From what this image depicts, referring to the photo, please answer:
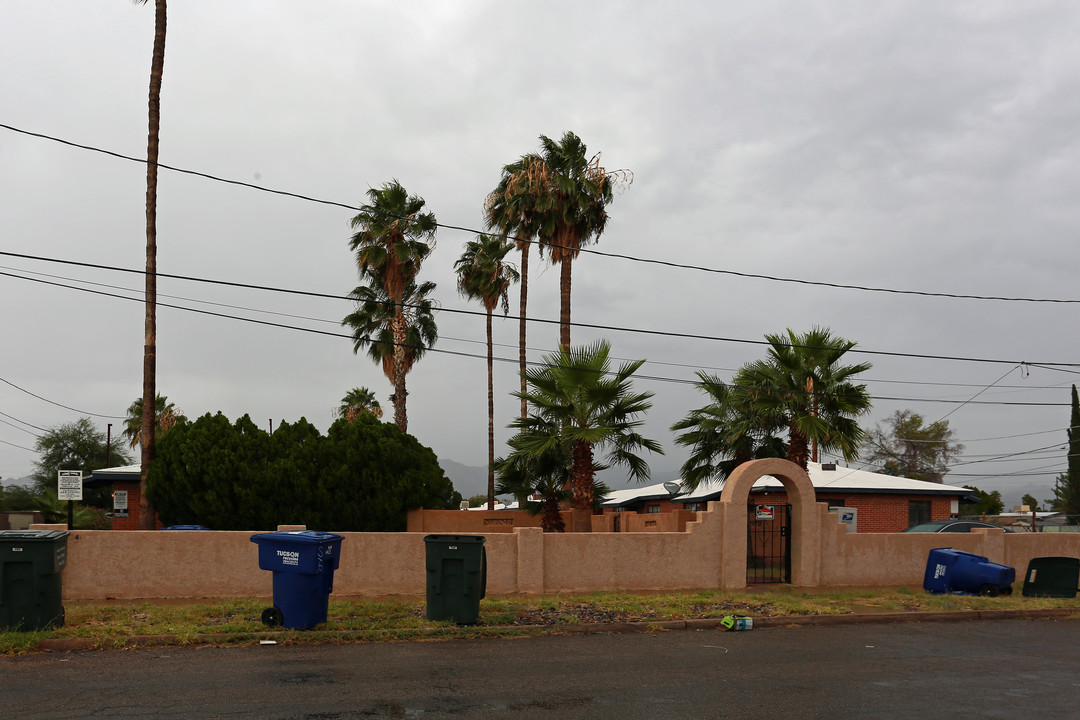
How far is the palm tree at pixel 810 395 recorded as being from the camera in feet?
74.3

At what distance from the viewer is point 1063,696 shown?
9211 millimetres

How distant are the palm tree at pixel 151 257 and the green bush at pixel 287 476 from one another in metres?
1.21

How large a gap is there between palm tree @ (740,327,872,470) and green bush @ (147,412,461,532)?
10.0 m

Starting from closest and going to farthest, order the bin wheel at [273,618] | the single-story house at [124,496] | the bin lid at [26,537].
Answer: the bin lid at [26,537], the bin wheel at [273,618], the single-story house at [124,496]

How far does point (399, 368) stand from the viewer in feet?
121

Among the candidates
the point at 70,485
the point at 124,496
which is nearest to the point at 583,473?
the point at 70,485

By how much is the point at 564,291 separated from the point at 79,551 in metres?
16.3

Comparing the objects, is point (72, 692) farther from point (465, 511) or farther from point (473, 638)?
point (465, 511)

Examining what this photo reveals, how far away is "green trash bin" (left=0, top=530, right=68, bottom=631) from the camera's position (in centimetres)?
→ 1162

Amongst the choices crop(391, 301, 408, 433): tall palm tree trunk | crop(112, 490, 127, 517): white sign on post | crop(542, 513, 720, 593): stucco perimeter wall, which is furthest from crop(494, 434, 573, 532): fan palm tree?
crop(112, 490, 127, 517): white sign on post

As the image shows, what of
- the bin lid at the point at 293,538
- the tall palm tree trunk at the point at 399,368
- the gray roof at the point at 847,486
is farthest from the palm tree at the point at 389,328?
the bin lid at the point at 293,538

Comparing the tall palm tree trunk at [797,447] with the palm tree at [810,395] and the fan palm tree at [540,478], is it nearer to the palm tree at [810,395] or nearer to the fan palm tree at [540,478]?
the palm tree at [810,395]

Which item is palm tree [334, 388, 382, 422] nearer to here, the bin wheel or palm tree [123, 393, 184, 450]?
palm tree [123, 393, 184, 450]

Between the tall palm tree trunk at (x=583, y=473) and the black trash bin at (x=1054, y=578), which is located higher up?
the tall palm tree trunk at (x=583, y=473)
